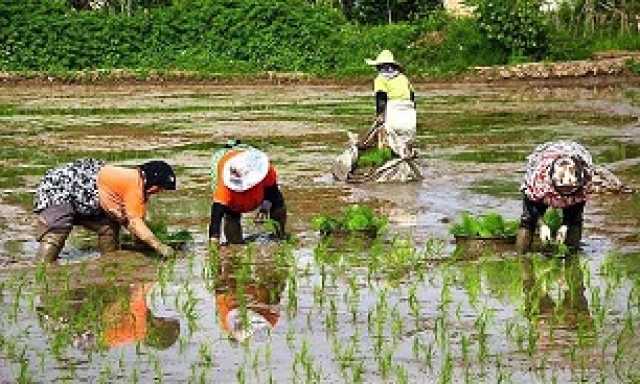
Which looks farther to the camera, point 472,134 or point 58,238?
point 472,134

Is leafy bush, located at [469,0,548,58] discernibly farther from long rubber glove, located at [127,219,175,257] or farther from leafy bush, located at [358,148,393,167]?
long rubber glove, located at [127,219,175,257]

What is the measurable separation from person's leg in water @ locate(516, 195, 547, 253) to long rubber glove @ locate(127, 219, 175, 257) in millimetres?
2577

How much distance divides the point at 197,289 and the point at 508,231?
2594mm

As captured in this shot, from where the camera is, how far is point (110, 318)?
9.02m

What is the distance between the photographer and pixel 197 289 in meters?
10.0

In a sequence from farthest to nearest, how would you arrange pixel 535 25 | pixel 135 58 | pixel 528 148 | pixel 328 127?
1. pixel 135 58
2. pixel 535 25
3. pixel 328 127
4. pixel 528 148

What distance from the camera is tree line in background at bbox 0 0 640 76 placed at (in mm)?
38250

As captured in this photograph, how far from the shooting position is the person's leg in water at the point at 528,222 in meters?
10.7

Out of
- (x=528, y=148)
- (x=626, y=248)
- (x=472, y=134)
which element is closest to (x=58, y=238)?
(x=626, y=248)

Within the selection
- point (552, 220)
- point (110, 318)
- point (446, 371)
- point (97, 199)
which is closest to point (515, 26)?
point (552, 220)

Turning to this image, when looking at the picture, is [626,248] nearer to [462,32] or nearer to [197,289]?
[197,289]

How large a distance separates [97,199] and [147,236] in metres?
0.54

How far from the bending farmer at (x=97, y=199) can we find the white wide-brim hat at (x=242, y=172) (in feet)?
1.35

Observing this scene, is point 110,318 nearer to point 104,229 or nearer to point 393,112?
point 104,229
